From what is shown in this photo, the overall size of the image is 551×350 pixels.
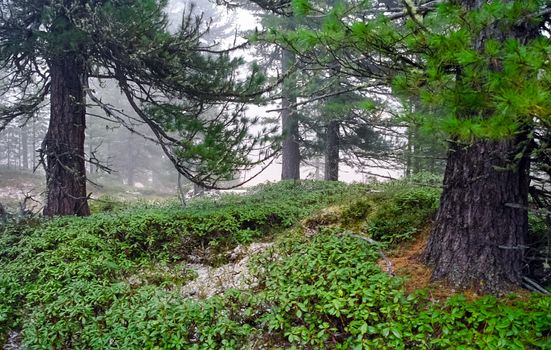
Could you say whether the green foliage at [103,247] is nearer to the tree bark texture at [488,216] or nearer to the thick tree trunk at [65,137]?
the thick tree trunk at [65,137]

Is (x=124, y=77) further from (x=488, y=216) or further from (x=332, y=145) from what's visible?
(x=332, y=145)

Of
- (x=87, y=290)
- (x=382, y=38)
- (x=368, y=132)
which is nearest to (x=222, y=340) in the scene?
(x=87, y=290)

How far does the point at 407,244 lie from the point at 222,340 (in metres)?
2.47

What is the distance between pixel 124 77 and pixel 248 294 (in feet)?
17.9

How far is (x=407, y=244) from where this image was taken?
427 cm

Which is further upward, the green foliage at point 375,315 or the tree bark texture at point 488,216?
the tree bark texture at point 488,216

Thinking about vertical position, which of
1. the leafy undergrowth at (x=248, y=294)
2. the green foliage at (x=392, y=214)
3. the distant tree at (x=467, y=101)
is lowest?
the leafy undergrowth at (x=248, y=294)

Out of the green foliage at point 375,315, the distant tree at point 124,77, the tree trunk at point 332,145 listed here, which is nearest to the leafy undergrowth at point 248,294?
the green foliage at point 375,315

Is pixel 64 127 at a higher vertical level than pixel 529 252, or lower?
higher

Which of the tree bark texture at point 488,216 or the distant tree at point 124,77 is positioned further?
the distant tree at point 124,77

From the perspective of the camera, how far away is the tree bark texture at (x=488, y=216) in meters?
3.11

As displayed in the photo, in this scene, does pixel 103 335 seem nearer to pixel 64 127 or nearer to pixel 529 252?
pixel 529 252

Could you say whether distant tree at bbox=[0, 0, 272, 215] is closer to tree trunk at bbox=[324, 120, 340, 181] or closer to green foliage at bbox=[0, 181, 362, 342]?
green foliage at bbox=[0, 181, 362, 342]

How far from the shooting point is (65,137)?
23.3 feet
